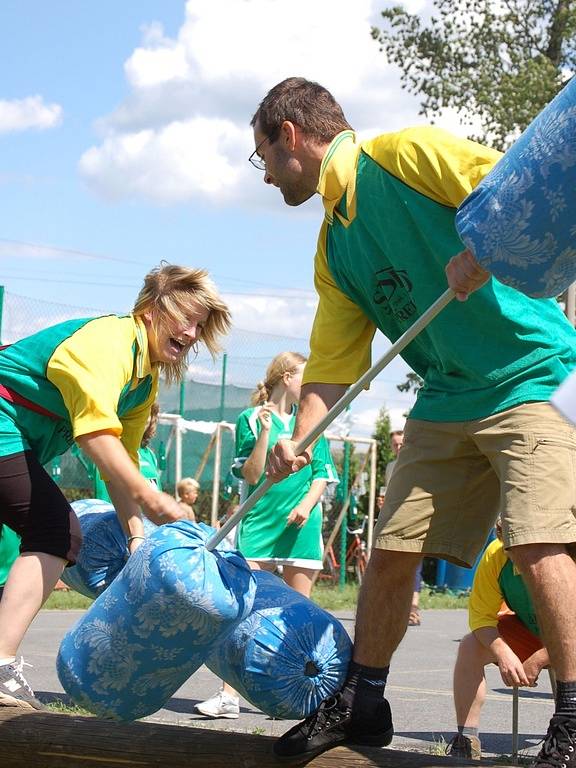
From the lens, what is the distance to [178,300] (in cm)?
471

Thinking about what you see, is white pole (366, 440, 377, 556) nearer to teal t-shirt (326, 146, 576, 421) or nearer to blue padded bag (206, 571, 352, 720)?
blue padded bag (206, 571, 352, 720)

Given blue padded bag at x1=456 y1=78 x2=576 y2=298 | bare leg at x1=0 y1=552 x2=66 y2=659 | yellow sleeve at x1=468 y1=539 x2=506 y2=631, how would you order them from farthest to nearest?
1. yellow sleeve at x1=468 y1=539 x2=506 y2=631
2. bare leg at x1=0 y1=552 x2=66 y2=659
3. blue padded bag at x1=456 y1=78 x2=576 y2=298

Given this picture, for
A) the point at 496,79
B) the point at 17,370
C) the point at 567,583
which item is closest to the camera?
the point at 567,583

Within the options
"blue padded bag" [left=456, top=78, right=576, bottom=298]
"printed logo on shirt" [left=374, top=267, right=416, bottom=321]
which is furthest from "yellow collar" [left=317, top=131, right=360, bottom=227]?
"blue padded bag" [left=456, top=78, right=576, bottom=298]

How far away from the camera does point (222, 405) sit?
15.6 metres

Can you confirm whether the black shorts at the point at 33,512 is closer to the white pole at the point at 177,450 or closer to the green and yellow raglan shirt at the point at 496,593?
the green and yellow raglan shirt at the point at 496,593

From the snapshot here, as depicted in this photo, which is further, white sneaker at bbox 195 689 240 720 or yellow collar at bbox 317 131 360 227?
white sneaker at bbox 195 689 240 720

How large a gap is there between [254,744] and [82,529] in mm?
1639

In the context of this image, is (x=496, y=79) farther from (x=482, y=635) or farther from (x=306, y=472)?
(x=482, y=635)

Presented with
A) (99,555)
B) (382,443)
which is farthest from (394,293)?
(382,443)

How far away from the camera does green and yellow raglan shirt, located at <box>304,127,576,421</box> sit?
352 cm

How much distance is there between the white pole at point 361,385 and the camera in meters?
3.34

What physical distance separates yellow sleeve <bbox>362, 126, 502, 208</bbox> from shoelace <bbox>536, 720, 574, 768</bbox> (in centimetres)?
147

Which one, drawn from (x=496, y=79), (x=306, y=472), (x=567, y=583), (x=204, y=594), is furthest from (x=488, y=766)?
(x=496, y=79)
